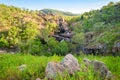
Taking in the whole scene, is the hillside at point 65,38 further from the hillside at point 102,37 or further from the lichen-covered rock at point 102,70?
the lichen-covered rock at point 102,70

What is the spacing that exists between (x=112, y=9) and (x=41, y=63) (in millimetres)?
98650

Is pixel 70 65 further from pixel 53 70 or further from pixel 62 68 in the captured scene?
pixel 53 70

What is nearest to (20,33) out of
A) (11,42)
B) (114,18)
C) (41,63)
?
(11,42)

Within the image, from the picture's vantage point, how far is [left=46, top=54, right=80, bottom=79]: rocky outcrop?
21.6ft

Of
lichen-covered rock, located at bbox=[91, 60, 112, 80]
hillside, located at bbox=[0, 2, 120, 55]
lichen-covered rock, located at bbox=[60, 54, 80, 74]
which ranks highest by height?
lichen-covered rock, located at bbox=[60, 54, 80, 74]

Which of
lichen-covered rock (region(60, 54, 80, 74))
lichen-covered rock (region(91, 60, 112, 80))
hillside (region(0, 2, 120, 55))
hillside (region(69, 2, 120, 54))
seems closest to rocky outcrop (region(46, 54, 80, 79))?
lichen-covered rock (region(60, 54, 80, 74))

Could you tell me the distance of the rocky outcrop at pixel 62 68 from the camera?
6591 mm

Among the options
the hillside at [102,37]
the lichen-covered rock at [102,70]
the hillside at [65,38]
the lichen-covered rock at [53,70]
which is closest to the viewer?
the lichen-covered rock at [53,70]

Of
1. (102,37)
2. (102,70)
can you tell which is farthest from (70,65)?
(102,37)

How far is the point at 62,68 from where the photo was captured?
690cm

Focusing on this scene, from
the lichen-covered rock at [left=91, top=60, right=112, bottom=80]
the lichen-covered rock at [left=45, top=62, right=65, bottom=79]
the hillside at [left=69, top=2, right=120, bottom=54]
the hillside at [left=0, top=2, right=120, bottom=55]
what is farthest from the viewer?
the hillside at [left=0, top=2, right=120, bottom=55]

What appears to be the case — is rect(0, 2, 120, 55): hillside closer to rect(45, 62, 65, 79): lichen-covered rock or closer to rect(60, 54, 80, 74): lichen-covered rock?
rect(60, 54, 80, 74): lichen-covered rock

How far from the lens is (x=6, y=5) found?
151875mm

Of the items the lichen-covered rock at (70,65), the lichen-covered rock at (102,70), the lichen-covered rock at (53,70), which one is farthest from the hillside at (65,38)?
the lichen-covered rock at (53,70)
